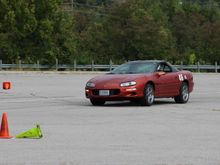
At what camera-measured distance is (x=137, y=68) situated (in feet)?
65.8

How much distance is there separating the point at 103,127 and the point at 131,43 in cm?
5737

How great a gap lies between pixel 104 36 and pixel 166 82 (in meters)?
53.3

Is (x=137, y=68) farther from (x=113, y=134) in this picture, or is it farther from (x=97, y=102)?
(x=113, y=134)

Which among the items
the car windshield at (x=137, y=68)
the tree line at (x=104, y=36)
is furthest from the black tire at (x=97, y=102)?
the tree line at (x=104, y=36)

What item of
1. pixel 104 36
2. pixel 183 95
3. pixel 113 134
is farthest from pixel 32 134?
pixel 104 36

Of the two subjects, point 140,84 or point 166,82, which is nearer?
point 140,84

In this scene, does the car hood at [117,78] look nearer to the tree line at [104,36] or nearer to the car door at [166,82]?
the car door at [166,82]

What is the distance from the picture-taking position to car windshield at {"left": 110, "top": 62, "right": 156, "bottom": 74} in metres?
19.8

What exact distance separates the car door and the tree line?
4066 centimetres

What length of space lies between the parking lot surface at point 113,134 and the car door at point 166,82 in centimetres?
38

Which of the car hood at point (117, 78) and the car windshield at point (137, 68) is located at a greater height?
the car windshield at point (137, 68)

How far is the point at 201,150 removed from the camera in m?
10.3

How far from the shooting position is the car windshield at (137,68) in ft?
65.1

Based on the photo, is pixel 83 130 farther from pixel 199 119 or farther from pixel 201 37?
pixel 201 37
